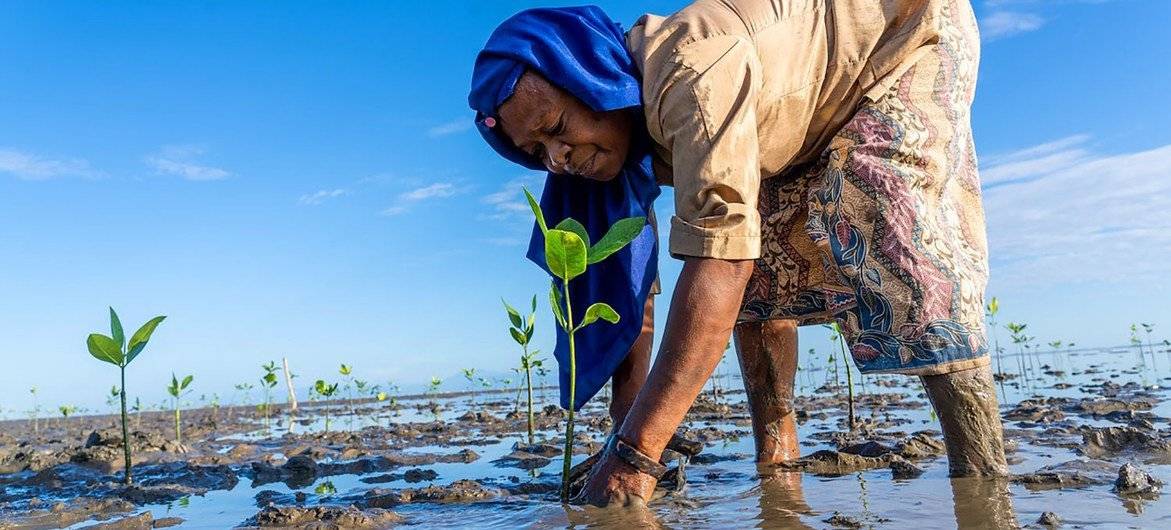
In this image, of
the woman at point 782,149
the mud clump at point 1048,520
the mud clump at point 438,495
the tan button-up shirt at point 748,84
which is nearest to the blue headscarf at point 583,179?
the woman at point 782,149

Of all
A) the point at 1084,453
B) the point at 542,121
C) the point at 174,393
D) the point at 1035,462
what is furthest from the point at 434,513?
the point at 174,393

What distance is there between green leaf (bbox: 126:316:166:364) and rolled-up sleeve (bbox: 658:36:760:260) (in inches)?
109

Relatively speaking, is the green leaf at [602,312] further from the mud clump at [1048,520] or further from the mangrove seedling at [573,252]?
the mud clump at [1048,520]

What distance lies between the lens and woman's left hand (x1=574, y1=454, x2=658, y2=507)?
6.79 ft

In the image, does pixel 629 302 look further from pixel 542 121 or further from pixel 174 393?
pixel 174 393

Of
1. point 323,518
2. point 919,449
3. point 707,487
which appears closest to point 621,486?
point 707,487

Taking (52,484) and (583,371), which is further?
(52,484)

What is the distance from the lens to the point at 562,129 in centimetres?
235

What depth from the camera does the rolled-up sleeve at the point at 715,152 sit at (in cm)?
207

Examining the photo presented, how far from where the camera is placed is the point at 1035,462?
2592 mm

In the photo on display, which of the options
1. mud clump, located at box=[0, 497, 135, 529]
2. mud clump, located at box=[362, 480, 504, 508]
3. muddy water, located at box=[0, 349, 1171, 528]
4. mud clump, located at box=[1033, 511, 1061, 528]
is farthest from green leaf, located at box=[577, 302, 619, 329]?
mud clump, located at box=[0, 497, 135, 529]

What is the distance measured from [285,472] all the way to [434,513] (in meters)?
1.74

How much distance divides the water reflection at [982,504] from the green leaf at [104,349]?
11.7 feet

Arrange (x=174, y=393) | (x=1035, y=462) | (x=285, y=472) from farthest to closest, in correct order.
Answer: (x=174, y=393) < (x=285, y=472) < (x=1035, y=462)
